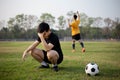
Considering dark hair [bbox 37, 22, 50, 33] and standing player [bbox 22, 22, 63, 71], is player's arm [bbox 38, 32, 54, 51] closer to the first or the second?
standing player [bbox 22, 22, 63, 71]

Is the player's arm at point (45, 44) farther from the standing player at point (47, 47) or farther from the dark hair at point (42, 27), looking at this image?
the dark hair at point (42, 27)

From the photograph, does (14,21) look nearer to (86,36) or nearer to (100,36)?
(86,36)

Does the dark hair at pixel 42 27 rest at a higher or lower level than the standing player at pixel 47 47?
higher

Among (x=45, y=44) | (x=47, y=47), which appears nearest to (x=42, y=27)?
(x=45, y=44)

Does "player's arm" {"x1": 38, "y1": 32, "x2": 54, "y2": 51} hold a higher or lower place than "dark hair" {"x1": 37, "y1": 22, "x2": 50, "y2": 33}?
lower

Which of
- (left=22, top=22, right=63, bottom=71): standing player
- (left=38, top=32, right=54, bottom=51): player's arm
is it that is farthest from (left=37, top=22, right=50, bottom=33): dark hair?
(left=38, top=32, right=54, bottom=51): player's arm

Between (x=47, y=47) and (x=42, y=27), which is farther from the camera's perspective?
(x=47, y=47)

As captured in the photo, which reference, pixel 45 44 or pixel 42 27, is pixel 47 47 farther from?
pixel 42 27

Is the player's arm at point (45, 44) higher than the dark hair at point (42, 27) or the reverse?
the reverse

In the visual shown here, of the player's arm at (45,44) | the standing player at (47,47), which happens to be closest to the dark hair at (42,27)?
the standing player at (47,47)

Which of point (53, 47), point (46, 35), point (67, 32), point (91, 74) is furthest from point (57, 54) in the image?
point (67, 32)

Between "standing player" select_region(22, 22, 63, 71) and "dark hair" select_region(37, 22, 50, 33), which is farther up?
"dark hair" select_region(37, 22, 50, 33)

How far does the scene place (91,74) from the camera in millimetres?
5125

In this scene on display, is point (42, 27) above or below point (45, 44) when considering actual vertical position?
above
